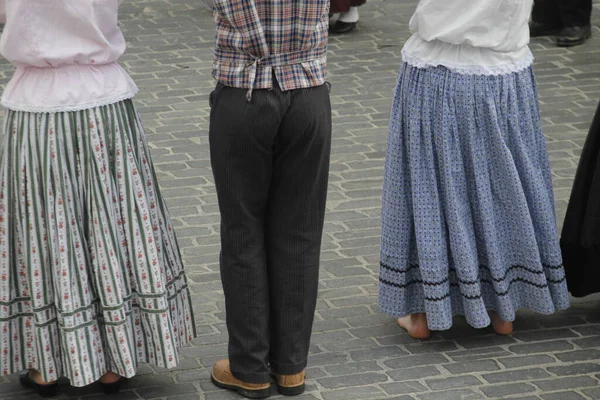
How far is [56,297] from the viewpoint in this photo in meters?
4.29

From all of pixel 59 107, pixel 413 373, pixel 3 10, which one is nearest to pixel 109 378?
pixel 59 107

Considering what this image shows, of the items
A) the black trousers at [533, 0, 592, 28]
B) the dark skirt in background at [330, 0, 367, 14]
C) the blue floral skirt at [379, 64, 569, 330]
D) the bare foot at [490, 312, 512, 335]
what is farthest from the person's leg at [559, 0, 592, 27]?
the bare foot at [490, 312, 512, 335]

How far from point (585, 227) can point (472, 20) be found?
1.03 meters

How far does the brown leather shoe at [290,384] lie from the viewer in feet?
15.0

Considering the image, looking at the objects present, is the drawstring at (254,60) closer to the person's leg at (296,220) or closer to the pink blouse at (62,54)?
the person's leg at (296,220)

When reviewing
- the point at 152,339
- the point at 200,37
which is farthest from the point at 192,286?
the point at 200,37

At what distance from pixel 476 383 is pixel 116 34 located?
183 cm

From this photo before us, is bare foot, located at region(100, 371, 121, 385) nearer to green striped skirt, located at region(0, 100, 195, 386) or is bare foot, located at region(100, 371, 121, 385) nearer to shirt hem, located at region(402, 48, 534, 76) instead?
green striped skirt, located at region(0, 100, 195, 386)

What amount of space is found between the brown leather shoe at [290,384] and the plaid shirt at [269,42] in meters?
1.10

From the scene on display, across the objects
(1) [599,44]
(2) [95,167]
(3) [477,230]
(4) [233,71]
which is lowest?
(1) [599,44]

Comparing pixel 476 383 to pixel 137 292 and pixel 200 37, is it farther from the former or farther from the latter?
pixel 200 37

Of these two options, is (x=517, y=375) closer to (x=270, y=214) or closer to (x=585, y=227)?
(x=585, y=227)

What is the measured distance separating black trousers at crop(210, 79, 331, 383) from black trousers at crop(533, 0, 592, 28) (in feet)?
17.8

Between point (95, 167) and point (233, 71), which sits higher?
point (233, 71)
